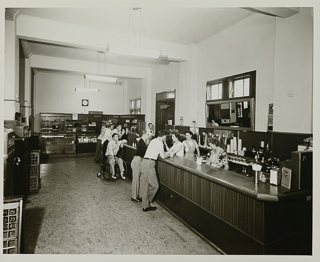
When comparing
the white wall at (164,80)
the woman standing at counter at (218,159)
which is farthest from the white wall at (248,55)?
the white wall at (164,80)

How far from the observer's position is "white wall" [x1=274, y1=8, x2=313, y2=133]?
3363 mm

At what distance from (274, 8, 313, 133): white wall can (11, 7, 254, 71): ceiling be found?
46.3 inches

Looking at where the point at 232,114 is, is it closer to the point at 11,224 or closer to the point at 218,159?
the point at 218,159

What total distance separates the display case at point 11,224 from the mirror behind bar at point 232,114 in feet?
13.9

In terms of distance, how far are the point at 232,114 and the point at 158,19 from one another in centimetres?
268

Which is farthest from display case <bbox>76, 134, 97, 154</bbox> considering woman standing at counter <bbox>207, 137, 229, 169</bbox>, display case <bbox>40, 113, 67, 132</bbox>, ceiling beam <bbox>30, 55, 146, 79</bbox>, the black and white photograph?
→ woman standing at counter <bbox>207, 137, 229, 169</bbox>

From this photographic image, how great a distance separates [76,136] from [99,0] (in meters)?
8.48

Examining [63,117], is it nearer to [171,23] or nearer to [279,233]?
[171,23]

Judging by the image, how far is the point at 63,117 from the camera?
10094mm

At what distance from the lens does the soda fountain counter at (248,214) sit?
88.6 inches

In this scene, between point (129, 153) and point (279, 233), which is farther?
point (129, 153)

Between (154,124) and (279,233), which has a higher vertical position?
A: (154,124)

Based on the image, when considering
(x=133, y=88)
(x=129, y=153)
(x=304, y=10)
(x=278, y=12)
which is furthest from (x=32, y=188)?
(x=133, y=88)

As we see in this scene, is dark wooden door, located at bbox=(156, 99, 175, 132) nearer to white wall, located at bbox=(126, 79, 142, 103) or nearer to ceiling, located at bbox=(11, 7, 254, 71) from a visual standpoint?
white wall, located at bbox=(126, 79, 142, 103)
